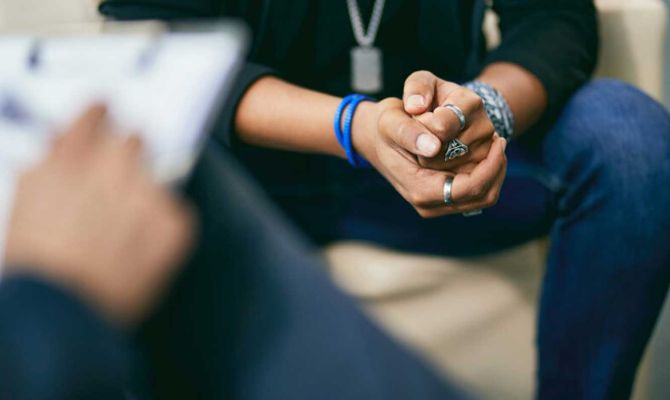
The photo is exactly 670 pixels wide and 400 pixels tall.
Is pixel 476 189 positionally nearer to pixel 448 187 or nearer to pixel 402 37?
pixel 448 187

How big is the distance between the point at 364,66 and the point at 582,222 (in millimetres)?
168

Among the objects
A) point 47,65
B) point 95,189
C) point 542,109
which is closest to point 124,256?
point 95,189

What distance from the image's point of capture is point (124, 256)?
6.4 inches

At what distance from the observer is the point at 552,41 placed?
1.23 ft

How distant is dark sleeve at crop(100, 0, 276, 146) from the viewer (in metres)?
0.35

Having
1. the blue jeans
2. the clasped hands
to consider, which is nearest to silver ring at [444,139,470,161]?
the clasped hands

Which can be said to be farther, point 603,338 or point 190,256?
point 603,338

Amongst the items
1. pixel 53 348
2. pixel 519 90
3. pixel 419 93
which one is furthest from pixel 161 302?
pixel 519 90

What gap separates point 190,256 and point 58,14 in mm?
272

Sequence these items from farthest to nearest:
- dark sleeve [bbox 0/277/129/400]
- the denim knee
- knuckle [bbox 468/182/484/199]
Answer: the denim knee
knuckle [bbox 468/182/484/199]
dark sleeve [bbox 0/277/129/400]

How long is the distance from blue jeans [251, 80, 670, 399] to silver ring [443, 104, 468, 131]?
4.6 inches

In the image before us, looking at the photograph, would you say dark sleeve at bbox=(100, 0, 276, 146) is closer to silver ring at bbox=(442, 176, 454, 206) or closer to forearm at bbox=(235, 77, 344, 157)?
forearm at bbox=(235, 77, 344, 157)

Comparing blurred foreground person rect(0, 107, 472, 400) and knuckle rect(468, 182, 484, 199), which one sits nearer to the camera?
blurred foreground person rect(0, 107, 472, 400)

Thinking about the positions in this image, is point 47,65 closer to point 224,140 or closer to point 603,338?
point 224,140
